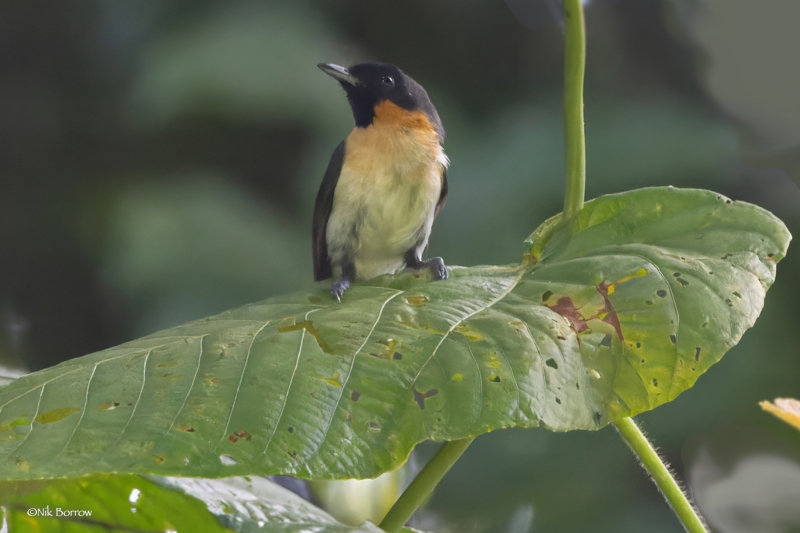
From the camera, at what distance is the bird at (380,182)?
111 centimetres

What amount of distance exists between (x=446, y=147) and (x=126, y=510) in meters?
1.63

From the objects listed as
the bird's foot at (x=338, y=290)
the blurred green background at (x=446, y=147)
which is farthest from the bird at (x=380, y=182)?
the blurred green background at (x=446, y=147)

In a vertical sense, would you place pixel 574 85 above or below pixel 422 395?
above

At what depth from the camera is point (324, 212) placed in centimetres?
119

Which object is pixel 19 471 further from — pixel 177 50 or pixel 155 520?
pixel 177 50

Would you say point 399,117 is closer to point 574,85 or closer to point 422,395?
point 574,85

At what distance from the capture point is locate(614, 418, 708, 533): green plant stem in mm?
554

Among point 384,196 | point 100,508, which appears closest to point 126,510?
point 100,508

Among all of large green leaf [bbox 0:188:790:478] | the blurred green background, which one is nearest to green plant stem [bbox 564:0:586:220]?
large green leaf [bbox 0:188:790:478]

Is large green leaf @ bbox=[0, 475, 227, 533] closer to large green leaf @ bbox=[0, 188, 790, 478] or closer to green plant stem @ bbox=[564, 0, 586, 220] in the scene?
large green leaf @ bbox=[0, 188, 790, 478]

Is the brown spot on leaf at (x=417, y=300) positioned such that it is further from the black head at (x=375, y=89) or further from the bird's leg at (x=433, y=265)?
the black head at (x=375, y=89)

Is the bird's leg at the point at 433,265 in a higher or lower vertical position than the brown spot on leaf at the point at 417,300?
lower

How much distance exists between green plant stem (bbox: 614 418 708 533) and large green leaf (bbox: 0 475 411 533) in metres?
0.24

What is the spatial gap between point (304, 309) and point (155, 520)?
0.21 meters
